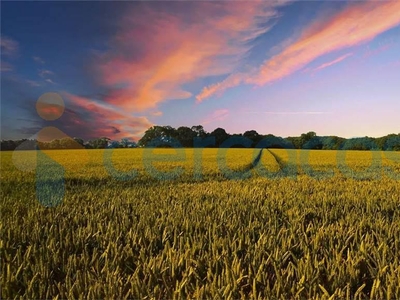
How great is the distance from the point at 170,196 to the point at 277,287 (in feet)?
14.1

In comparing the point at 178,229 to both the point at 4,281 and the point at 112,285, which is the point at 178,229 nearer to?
the point at 112,285

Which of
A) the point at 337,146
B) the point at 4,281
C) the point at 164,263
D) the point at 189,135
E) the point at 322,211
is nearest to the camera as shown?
the point at 4,281

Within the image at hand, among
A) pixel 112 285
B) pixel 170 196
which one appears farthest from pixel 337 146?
pixel 112 285

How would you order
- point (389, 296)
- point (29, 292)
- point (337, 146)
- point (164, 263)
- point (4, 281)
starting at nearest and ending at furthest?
1. point (389, 296)
2. point (29, 292)
3. point (4, 281)
4. point (164, 263)
5. point (337, 146)

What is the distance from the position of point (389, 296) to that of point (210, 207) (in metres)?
2.99

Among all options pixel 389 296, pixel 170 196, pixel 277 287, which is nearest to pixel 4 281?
pixel 277 287

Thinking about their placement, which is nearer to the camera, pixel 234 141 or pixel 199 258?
pixel 199 258

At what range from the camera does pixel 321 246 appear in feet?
9.72

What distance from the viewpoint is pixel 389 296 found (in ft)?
Result: 6.21

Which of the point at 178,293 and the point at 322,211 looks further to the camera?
the point at 322,211

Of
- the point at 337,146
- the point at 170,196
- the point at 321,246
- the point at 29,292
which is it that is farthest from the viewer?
the point at 337,146

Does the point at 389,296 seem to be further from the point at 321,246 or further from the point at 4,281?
the point at 4,281

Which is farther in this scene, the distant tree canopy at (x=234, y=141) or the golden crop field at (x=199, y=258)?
the distant tree canopy at (x=234, y=141)

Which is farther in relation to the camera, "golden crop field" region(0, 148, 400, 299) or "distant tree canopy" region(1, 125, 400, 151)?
"distant tree canopy" region(1, 125, 400, 151)
